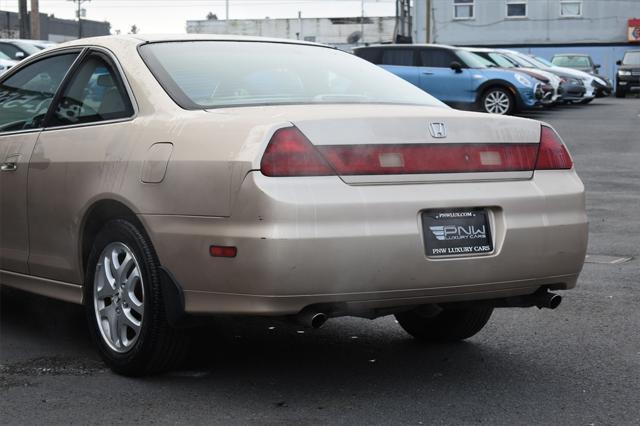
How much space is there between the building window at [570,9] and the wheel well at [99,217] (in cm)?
4778

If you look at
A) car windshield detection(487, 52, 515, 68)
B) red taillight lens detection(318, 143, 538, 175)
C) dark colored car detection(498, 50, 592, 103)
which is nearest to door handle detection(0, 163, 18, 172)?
red taillight lens detection(318, 143, 538, 175)

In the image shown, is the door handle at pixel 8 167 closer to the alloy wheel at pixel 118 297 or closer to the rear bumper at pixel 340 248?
the alloy wheel at pixel 118 297

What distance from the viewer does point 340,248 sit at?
13.7 feet

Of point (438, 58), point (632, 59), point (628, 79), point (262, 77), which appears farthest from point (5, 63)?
point (632, 59)

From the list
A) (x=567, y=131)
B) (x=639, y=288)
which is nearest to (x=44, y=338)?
(x=639, y=288)

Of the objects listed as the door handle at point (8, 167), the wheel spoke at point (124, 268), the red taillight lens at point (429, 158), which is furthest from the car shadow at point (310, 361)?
the door handle at point (8, 167)

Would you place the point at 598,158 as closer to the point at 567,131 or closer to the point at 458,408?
the point at 567,131

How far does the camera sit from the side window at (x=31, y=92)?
5.68 metres

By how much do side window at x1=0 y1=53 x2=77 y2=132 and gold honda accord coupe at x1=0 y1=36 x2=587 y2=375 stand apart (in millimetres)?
184

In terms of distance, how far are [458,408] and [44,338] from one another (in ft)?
7.68

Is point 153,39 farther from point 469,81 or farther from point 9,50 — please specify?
point 469,81

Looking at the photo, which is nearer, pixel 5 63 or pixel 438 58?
pixel 5 63

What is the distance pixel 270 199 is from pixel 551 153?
1.41 metres

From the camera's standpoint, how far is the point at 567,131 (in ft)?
71.1
